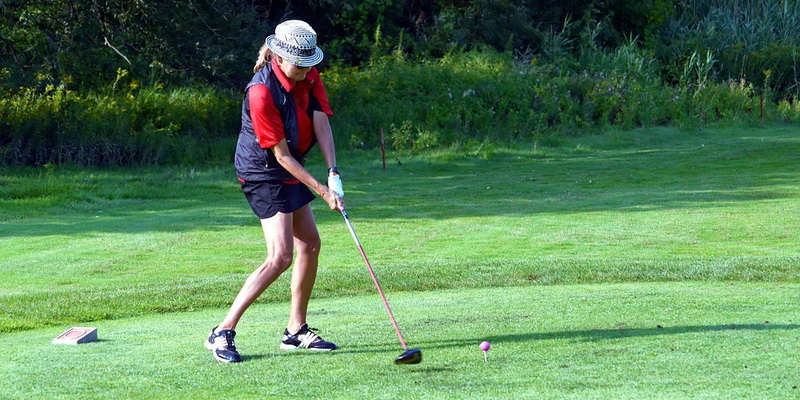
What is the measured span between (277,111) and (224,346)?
4.50 ft

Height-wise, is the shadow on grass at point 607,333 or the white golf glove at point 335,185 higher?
the white golf glove at point 335,185

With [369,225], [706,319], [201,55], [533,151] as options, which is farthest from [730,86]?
[706,319]

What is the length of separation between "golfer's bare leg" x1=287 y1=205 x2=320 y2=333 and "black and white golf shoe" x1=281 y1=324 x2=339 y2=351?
1.8 inches

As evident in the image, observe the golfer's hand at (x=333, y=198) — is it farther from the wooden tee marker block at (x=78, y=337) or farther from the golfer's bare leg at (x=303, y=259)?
the wooden tee marker block at (x=78, y=337)

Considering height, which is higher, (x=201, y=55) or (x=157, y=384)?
(x=201, y=55)

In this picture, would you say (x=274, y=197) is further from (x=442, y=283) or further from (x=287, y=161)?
(x=442, y=283)

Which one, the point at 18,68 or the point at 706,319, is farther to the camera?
the point at 18,68

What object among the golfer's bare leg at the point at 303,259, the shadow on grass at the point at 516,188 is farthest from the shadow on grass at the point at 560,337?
the shadow on grass at the point at 516,188

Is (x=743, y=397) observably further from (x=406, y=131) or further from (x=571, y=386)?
(x=406, y=131)

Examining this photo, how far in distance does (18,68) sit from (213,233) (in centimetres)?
1292

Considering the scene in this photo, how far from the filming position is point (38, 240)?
44.3 ft

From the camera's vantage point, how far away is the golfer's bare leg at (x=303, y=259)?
20.6 ft

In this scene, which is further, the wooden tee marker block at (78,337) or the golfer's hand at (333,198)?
the wooden tee marker block at (78,337)

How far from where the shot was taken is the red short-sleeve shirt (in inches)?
229
